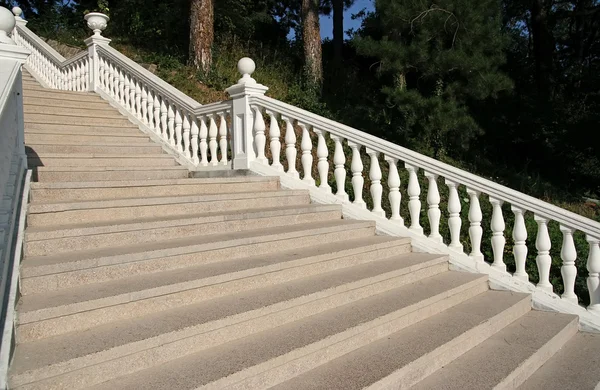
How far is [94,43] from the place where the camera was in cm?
807

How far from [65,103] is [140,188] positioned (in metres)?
3.50

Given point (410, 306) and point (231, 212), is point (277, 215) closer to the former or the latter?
point (231, 212)

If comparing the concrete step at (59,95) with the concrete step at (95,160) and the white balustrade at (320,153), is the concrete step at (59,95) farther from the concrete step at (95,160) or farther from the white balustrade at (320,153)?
the concrete step at (95,160)

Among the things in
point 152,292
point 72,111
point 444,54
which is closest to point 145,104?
point 72,111

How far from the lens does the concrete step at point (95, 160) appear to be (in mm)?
5164

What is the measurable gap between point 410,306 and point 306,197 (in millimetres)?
2246

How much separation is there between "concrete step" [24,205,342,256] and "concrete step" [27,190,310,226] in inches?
8.4

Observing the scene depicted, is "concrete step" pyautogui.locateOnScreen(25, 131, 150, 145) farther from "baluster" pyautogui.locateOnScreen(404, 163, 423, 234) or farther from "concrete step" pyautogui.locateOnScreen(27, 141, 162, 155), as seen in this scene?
"baluster" pyautogui.locateOnScreen(404, 163, 423, 234)

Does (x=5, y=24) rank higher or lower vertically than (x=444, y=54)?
lower

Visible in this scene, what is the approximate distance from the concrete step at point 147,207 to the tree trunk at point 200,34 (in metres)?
6.87

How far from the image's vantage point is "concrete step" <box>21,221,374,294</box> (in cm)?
287

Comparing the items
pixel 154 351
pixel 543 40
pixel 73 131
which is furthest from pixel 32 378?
pixel 543 40

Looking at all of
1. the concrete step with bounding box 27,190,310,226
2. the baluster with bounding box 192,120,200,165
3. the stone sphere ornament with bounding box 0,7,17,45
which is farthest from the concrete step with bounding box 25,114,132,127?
the concrete step with bounding box 27,190,310,226

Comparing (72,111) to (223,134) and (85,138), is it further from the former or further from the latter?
(223,134)
